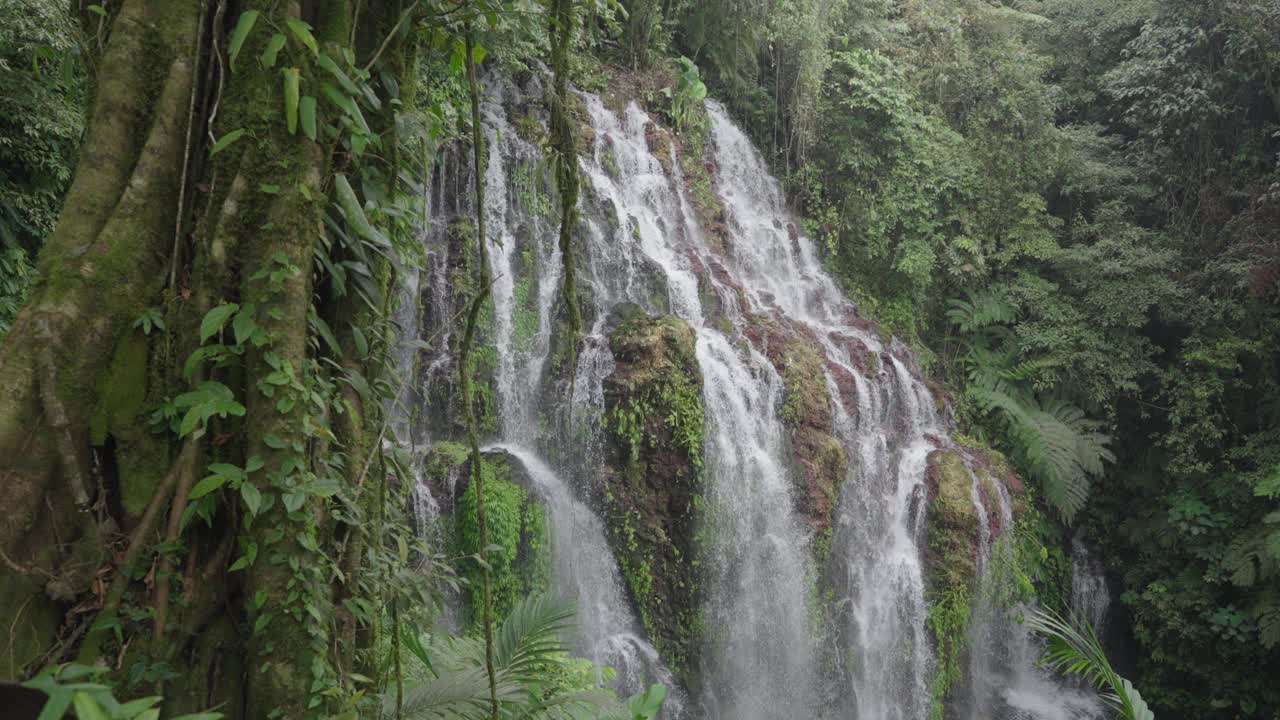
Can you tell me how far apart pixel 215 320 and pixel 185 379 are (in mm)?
196

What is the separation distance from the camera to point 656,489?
7273mm

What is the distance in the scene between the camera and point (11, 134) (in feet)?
18.1

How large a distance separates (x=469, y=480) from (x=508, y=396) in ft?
3.83

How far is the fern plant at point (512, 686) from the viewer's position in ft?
7.68

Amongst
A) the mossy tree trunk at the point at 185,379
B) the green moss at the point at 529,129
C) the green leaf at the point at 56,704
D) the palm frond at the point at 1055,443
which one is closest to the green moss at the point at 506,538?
the green moss at the point at 529,129

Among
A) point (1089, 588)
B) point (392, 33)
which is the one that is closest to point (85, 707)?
point (392, 33)

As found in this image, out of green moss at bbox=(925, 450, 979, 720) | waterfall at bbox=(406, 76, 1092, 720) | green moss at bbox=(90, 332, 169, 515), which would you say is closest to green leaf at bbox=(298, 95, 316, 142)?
green moss at bbox=(90, 332, 169, 515)

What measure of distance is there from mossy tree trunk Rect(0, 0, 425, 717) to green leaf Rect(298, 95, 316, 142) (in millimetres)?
12

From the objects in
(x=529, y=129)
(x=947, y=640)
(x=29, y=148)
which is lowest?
(x=947, y=640)

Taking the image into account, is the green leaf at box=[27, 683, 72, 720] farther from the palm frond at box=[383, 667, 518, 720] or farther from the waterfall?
the waterfall

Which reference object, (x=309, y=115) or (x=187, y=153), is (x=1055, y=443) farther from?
(x=187, y=153)

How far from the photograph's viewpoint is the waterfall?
7156mm

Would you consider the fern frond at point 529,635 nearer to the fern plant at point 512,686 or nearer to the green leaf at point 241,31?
the fern plant at point 512,686

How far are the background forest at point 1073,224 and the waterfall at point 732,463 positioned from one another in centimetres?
115
